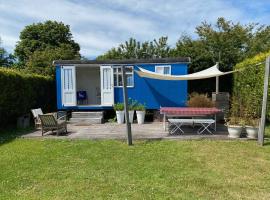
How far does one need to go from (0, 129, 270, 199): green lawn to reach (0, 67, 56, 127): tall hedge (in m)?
2.81

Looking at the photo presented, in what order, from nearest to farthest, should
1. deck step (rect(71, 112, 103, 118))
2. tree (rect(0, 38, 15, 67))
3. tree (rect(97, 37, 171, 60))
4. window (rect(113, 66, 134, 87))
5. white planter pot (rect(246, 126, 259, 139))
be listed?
1. white planter pot (rect(246, 126, 259, 139))
2. deck step (rect(71, 112, 103, 118))
3. window (rect(113, 66, 134, 87))
4. tree (rect(0, 38, 15, 67))
5. tree (rect(97, 37, 171, 60))

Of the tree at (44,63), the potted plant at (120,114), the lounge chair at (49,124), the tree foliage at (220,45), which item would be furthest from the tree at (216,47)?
the lounge chair at (49,124)

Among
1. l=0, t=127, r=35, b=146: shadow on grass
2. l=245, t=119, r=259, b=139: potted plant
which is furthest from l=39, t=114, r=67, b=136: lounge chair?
l=245, t=119, r=259, b=139: potted plant

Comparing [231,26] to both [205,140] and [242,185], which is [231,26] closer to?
[205,140]

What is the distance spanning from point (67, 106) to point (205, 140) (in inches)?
312

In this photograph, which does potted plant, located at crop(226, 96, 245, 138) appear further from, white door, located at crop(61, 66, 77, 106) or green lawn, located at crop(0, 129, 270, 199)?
white door, located at crop(61, 66, 77, 106)

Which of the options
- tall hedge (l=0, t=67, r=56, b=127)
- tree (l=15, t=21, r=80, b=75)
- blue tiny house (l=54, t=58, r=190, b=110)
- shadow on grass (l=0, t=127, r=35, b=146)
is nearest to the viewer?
shadow on grass (l=0, t=127, r=35, b=146)

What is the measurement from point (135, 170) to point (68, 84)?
9.58 m

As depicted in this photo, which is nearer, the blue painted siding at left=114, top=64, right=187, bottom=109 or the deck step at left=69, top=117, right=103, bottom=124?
the deck step at left=69, top=117, right=103, bottom=124

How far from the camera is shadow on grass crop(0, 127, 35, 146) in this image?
10105 millimetres

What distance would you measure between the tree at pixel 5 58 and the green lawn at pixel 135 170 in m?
21.6

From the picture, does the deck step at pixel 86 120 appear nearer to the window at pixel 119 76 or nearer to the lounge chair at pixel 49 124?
the window at pixel 119 76

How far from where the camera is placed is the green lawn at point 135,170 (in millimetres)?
5160

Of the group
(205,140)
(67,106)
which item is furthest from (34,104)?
(205,140)
